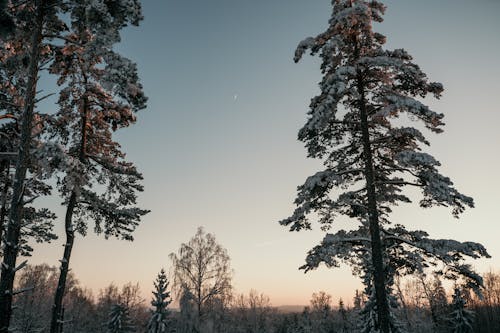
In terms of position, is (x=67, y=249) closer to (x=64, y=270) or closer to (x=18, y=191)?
(x=64, y=270)

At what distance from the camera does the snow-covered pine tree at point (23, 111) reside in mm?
7220

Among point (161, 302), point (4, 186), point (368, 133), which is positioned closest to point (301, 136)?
point (368, 133)

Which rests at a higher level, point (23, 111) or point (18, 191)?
point (23, 111)

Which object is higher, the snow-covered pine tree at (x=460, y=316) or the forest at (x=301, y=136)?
the forest at (x=301, y=136)

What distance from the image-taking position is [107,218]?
45.3 feet

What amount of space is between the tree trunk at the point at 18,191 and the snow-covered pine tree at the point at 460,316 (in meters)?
45.8

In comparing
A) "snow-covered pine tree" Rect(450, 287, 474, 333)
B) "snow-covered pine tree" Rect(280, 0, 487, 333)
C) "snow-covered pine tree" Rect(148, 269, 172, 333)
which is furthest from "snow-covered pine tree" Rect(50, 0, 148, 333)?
"snow-covered pine tree" Rect(450, 287, 474, 333)

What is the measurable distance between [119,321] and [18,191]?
4218 centimetres

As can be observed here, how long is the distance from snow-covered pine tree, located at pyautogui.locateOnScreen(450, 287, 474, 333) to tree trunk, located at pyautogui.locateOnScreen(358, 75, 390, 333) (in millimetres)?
38194

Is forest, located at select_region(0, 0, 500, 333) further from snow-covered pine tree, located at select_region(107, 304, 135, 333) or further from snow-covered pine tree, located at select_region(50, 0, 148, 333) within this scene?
snow-covered pine tree, located at select_region(107, 304, 135, 333)

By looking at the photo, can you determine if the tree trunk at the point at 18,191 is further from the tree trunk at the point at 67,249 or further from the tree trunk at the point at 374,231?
the tree trunk at the point at 374,231

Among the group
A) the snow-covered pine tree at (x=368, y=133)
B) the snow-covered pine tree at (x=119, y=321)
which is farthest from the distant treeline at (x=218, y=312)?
the snow-covered pine tree at (x=368, y=133)

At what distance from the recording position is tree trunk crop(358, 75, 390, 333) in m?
9.23

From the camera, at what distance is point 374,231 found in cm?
985
